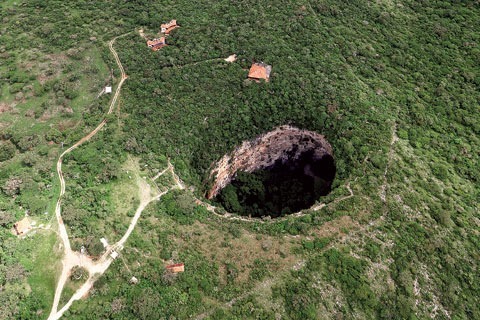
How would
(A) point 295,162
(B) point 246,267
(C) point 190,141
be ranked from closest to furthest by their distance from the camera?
(B) point 246,267, (C) point 190,141, (A) point 295,162

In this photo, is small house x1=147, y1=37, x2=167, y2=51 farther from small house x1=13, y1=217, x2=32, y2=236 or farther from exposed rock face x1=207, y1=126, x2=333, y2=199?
small house x1=13, y1=217, x2=32, y2=236

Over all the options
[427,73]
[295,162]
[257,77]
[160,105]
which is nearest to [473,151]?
[427,73]

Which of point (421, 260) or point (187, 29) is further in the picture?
point (187, 29)

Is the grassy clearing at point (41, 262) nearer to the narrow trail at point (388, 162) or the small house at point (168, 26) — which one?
the narrow trail at point (388, 162)

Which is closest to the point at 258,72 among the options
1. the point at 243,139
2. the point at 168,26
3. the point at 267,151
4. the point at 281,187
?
the point at 243,139

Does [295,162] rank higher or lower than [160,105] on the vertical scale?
lower

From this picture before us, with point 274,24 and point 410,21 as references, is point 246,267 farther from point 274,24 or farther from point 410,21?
point 410,21

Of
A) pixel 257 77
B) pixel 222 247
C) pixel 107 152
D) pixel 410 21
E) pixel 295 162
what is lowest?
pixel 295 162

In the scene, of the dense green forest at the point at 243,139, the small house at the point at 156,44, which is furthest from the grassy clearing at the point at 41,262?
the small house at the point at 156,44
